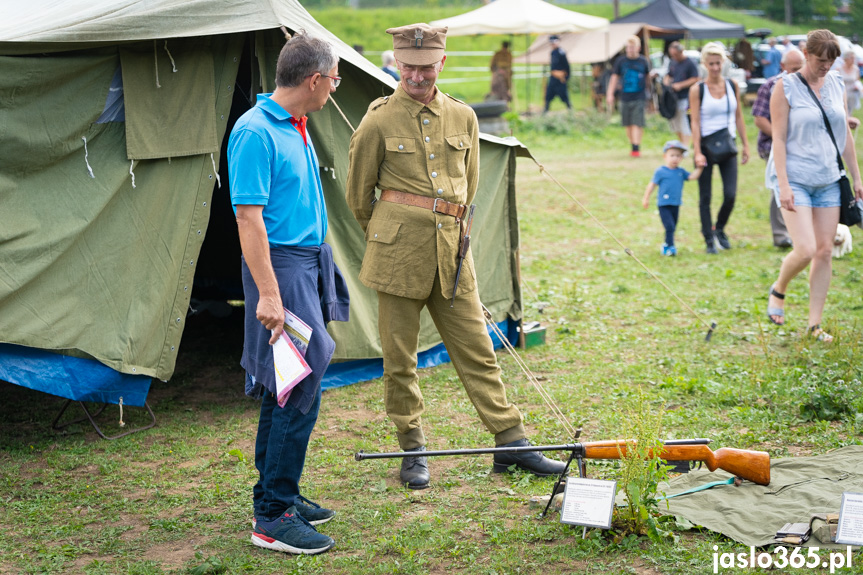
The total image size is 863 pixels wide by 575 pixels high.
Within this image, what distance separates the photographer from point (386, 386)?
4.02 meters

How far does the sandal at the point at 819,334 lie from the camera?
5.75m

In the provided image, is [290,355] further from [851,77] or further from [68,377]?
[851,77]

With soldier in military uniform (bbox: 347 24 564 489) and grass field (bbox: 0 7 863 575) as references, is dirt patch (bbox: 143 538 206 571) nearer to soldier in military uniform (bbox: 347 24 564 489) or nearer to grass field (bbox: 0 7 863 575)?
grass field (bbox: 0 7 863 575)

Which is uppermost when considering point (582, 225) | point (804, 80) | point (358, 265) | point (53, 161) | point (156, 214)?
point (804, 80)

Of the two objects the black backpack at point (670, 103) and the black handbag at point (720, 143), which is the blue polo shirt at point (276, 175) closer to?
the black handbag at point (720, 143)

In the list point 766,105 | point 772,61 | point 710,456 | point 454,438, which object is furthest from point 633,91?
Answer: point 710,456

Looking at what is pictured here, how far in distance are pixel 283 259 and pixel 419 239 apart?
2.52ft

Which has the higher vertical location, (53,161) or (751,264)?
(53,161)

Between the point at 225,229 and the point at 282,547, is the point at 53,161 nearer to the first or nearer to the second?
the point at 225,229

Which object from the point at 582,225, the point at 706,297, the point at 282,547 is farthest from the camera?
the point at 582,225

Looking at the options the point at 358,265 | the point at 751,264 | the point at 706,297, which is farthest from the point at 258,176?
the point at 751,264

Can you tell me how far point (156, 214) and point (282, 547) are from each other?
7.16 ft

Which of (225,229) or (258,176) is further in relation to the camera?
(225,229)

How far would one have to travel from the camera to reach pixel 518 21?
19.2 meters
